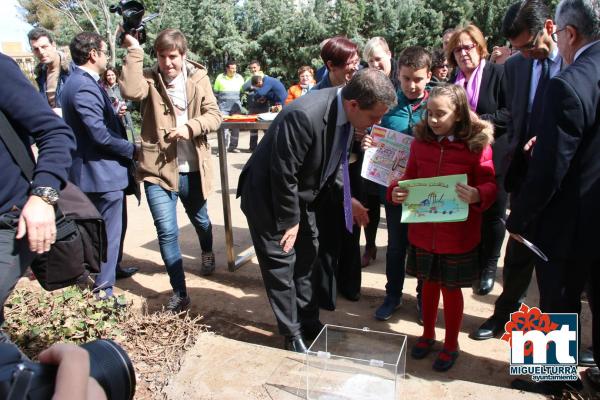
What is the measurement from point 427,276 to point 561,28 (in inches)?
57.6

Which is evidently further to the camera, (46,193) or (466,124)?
(466,124)

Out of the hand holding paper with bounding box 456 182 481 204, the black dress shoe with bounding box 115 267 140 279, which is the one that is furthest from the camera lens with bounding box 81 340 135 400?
the black dress shoe with bounding box 115 267 140 279

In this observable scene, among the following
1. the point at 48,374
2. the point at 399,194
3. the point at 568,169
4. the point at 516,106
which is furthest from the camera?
the point at 516,106

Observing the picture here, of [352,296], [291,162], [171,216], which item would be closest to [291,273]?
[291,162]

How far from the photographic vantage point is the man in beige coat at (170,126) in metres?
3.54

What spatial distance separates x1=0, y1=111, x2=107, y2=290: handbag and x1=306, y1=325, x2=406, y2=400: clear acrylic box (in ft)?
4.06

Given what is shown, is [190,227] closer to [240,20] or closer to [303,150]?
[303,150]

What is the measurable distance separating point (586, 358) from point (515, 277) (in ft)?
1.92

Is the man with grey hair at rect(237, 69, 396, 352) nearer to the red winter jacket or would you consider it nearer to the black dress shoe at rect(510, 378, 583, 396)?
the red winter jacket

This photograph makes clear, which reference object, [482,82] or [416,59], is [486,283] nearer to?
[482,82]

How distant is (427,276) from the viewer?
9.66 feet

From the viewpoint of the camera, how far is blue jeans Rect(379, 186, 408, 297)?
11.3ft

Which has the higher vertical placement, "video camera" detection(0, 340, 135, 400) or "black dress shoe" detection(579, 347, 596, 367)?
"video camera" detection(0, 340, 135, 400)

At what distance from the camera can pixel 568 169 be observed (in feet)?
7.49
